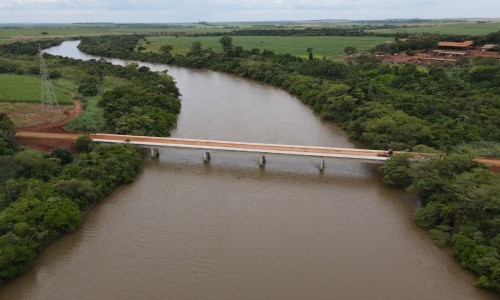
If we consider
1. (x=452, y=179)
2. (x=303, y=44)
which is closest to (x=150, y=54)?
→ (x=303, y=44)

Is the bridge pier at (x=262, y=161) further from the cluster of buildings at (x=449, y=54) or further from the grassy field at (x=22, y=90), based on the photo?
the cluster of buildings at (x=449, y=54)

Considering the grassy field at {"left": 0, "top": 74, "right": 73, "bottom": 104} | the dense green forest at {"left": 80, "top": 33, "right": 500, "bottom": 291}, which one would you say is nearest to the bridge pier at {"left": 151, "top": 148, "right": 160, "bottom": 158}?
the dense green forest at {"left": 80, "top": 33, "right": 500, "bottom": 291}

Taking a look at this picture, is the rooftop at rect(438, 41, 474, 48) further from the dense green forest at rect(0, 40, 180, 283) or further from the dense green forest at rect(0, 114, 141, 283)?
the dense green forest at rect(0, 114, 141, 283)

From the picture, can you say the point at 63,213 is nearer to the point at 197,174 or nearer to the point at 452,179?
the point at 197,174

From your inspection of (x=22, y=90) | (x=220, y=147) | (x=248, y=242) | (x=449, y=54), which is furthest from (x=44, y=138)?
(x=449, y=54)

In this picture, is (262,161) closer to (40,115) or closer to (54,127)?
(54,127)

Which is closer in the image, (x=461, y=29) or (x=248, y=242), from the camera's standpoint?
(x=248, y=242)
